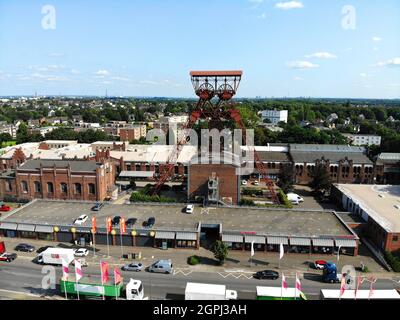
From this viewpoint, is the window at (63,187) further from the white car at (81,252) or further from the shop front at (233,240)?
the shop front at (233,240)

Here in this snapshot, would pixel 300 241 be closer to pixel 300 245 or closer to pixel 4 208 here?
pixel 300 245

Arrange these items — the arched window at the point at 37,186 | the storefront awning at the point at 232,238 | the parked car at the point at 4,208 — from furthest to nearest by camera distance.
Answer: the arched window at the point at 37,186 → the parked car at the point at 4,208 → the storefront awning at the point at 232,238

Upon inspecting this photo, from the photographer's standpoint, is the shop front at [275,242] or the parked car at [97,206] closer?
the shop front at [275,242]

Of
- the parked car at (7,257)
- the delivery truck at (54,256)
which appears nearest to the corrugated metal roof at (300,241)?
the delivery truck at (54,256)

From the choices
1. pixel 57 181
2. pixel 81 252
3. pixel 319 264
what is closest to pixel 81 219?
pixel 81 252

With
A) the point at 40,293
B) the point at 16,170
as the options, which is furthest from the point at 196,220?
the point at 16,170

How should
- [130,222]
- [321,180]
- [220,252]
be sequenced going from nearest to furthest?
[220,252] < [130,222] < [321,180]
